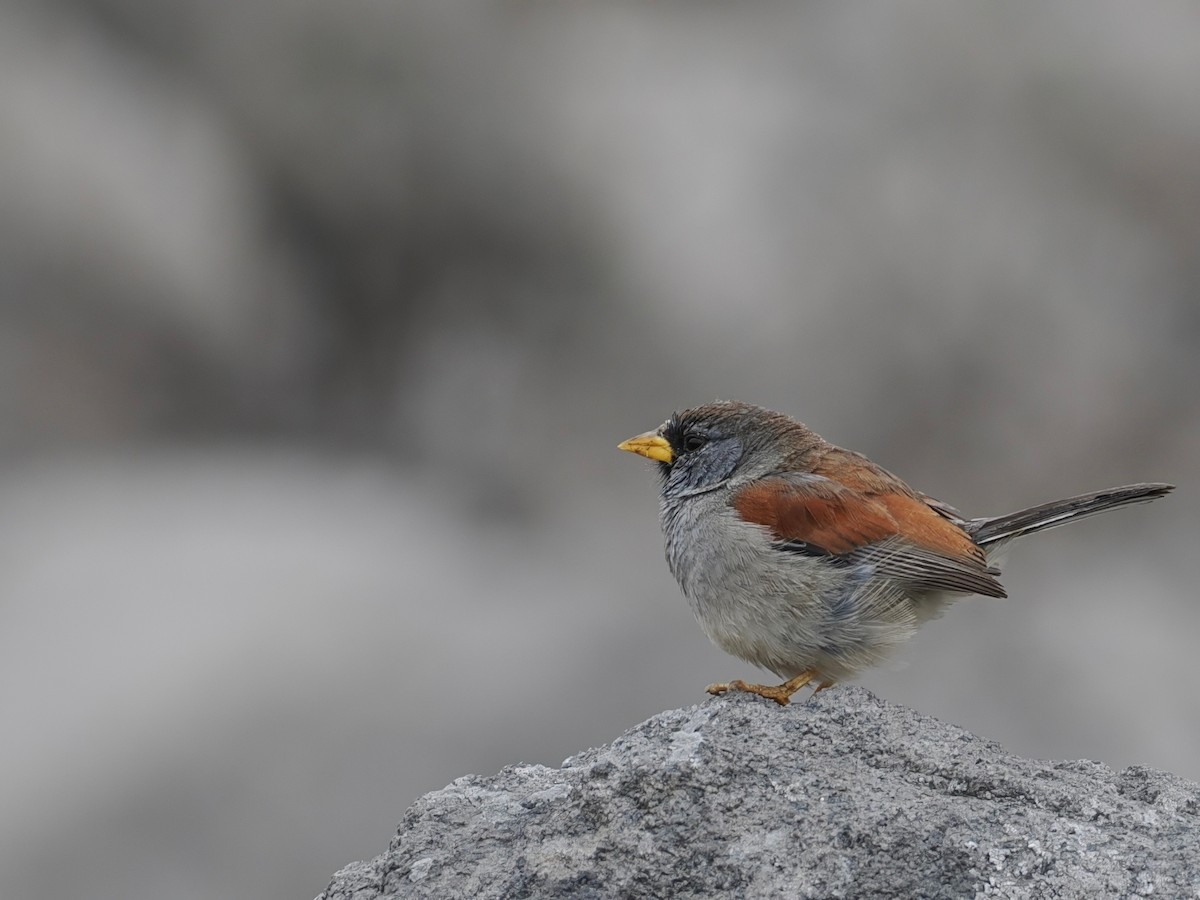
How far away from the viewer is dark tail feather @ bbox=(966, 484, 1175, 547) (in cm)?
451

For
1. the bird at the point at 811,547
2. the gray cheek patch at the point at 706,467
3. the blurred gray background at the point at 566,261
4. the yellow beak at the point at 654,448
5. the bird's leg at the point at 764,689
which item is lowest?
the bird's leg at the point at 764,689

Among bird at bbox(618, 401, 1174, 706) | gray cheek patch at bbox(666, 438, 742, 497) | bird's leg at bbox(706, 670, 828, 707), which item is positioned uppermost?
gray cheek patch at bbox(666, 438, 742, 497)

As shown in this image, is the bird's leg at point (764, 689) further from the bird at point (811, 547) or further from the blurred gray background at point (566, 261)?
the blurred gray background at point (566, 261)

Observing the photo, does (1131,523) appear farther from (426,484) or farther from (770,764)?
(770,764)

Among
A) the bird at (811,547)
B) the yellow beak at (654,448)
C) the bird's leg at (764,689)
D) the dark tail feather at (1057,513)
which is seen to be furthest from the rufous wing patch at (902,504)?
the bird's leg at (764,689)

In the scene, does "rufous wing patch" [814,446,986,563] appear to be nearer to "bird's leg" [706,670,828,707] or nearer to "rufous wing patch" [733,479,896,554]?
"rufous wing patch" [733,479,896,554]

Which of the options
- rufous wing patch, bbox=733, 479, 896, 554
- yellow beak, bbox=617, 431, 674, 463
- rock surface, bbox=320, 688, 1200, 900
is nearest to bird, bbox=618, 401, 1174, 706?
rufous wing patch, bbox=733, 479, 896, 554

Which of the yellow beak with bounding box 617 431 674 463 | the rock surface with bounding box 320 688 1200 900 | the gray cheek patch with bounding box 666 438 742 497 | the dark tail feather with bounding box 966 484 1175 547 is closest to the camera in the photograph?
the rock surface with bounding box 320 688 1200 900

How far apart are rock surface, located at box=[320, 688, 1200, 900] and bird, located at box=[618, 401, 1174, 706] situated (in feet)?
1.94

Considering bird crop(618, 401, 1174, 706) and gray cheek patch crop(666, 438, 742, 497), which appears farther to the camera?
gray cheek patch crop(666, 438, 742, 497)

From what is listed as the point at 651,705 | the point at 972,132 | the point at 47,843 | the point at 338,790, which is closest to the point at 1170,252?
the point at 972,132

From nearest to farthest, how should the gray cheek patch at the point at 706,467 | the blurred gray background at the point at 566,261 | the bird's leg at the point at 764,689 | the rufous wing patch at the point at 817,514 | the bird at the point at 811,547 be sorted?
1. the bird's leg at the point at 764,689
2. the bird at the point at 811,547
3. the rufous wing patch at the point at 817,514
4. the gray cheek patch at the point at 706,467
5. the blurred gray background at the point at 566,261

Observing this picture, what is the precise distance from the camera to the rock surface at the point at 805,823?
293cm

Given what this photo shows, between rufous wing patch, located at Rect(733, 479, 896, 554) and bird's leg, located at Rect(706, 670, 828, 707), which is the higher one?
rufous wing patch, located at Rect(733, 479, 896, 554)
